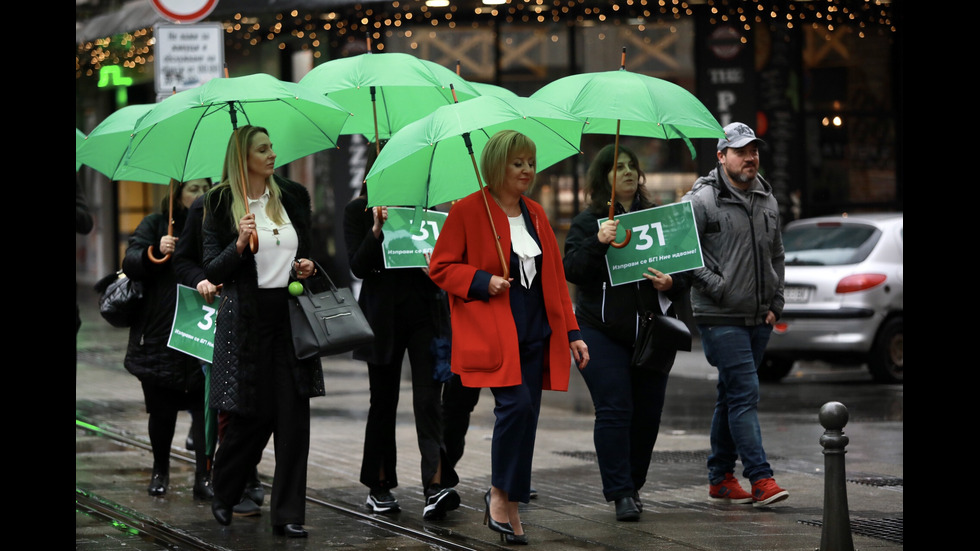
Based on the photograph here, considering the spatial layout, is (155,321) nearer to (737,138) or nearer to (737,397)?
(737,397)

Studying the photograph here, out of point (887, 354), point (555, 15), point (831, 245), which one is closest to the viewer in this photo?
point (887, 354)

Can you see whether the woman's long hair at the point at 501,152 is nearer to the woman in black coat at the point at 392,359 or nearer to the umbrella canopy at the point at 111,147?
the woman in black coat at the point at 392,359

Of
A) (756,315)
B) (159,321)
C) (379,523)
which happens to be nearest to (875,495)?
(756,315)

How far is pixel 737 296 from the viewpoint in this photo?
7453 millimetres

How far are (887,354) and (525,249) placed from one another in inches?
312

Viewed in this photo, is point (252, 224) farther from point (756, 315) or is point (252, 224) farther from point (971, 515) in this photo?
point (971, 515)

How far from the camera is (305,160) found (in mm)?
21750

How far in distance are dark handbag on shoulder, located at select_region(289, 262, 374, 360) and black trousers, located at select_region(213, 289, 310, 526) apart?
12 cm

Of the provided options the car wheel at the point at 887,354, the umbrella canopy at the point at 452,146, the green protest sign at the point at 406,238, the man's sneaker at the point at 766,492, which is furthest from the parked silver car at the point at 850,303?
the green protest sign at the point at 406,238

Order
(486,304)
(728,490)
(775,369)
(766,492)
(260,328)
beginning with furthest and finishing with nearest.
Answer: (775,369)
(728,490)
(766,492)
(260,328)
(486,304)

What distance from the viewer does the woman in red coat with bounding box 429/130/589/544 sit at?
6.46 metres

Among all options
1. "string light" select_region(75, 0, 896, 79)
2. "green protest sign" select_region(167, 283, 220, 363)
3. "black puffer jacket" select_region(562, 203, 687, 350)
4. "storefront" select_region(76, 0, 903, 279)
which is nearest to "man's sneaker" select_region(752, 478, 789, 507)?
"black puffer jacket" select_region(562, 203, 687, 350)

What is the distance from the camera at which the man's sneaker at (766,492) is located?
7.30 m

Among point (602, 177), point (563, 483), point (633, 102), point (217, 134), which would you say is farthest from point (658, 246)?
point (217, 134)
